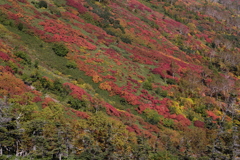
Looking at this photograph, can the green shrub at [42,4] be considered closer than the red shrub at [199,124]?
No

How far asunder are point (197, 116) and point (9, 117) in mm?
33644

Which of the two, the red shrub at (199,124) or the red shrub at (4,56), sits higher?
the red shrub at (4,56)

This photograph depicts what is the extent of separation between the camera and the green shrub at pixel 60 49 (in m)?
43.8

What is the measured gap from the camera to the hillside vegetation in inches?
773

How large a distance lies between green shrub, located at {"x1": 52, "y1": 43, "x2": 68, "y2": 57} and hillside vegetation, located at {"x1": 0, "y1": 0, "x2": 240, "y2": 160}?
0.68 feet

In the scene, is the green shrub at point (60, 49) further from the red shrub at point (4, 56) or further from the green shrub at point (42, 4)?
the green shrub at point (42, 4)

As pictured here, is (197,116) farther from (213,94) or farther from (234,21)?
(234,21)

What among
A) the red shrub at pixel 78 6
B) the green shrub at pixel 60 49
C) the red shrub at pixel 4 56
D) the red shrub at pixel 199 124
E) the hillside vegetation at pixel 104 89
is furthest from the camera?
the red shrub at pixel 78 6

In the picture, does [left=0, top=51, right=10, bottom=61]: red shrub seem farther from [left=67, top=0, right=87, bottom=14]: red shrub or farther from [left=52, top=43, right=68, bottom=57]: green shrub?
[left=67, top=0, right=87, bottom=14]: red shrub

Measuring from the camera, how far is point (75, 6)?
232 ft

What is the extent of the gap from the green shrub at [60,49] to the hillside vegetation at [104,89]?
0.21 meters

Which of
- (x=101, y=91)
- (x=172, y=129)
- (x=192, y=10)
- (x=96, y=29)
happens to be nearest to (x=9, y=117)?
(x=101, y=91)

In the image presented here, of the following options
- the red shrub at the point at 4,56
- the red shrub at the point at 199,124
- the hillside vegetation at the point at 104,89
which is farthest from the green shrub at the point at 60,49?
the red shrub at the point at 199,124

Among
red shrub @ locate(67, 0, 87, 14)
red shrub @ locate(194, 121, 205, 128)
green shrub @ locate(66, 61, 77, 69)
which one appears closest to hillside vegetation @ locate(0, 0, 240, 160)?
red shrub @ locate(194, 121, 205, 128)
